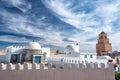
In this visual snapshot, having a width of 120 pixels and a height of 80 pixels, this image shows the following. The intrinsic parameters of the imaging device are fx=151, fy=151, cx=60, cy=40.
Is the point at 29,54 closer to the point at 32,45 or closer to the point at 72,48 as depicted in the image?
the point at 32,45

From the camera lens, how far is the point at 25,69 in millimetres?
8492

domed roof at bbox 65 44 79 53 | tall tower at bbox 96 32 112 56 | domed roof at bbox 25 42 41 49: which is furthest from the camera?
tall tower at bbox 96 32 112 56

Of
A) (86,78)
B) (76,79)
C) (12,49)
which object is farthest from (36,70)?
(12,49)

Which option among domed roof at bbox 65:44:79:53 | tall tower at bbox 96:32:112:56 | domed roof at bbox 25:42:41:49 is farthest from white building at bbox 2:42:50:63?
tall tower at bbox 96:32:112:56

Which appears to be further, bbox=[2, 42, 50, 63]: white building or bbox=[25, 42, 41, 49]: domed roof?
bbox=[25, 42, 41, 49]: domed roof

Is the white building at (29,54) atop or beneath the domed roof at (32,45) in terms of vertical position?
beneath

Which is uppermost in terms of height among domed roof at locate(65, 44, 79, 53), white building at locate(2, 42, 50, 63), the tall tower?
the tall tower

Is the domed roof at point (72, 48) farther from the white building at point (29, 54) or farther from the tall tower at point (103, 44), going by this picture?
the tall tower at point (103, 44)

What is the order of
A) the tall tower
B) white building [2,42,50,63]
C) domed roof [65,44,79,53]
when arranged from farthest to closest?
the tall tower → domed roof [65,44,79,53] → white building [2,42,50,63]

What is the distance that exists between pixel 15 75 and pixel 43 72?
63.3 inches

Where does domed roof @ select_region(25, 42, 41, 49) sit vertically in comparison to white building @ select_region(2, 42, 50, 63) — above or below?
above

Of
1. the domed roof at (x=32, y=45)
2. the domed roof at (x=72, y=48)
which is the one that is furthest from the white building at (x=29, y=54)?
the domed roof at (x=72, y=48)

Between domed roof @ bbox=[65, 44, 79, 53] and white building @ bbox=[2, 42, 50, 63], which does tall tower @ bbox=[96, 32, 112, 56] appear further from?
white building @ bbox=[2, 42, 50, 63]

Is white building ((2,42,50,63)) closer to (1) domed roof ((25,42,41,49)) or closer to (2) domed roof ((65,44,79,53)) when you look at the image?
(1) domed roof ((25,42,41,49))
